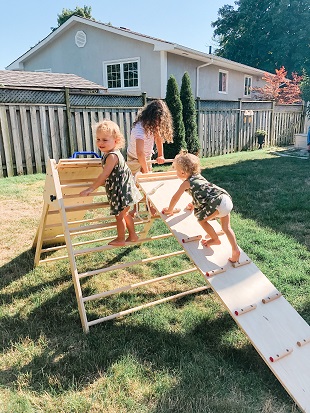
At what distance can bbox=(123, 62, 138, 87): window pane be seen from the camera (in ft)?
52.2

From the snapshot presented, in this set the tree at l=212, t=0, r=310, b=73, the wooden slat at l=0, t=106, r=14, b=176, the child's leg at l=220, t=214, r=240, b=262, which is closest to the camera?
the child's leg at l=220, t=214, r=240, b=262

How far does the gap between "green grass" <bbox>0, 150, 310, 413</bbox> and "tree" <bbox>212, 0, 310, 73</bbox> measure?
3286 cm

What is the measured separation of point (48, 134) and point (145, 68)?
27.5 ft

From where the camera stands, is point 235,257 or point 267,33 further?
point 267,33

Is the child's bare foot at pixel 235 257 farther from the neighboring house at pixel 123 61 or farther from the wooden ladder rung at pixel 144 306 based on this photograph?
the neighboring house at pixel 123 61

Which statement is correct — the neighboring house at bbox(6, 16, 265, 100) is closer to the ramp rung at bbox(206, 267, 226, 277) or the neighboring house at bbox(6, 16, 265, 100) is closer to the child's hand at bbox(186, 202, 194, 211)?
the child's hand at bbox(186, 202, 194, 211)

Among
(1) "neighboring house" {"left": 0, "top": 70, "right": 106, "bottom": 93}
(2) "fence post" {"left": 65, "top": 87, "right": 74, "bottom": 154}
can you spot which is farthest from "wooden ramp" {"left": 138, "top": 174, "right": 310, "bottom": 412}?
(1) "neighboring house" {"left": 0, "top": 70, "right": 106, "bottom": 93}

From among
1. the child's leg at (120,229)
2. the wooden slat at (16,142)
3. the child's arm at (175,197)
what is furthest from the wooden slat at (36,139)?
the child's arm at (175,197)

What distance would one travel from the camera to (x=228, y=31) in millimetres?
37438

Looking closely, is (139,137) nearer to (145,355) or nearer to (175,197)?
(175,197)

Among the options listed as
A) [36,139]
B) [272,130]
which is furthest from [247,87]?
[36,139]

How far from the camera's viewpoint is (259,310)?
243 centimetres

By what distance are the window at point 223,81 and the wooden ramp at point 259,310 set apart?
1792 cm

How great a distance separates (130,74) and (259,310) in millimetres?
15499
